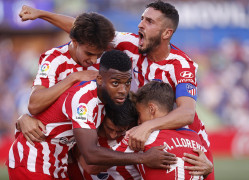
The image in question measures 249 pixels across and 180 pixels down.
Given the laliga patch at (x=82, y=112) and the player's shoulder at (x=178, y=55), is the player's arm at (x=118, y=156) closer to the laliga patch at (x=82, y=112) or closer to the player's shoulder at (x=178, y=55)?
the laliga patch at (x=82, y=112)

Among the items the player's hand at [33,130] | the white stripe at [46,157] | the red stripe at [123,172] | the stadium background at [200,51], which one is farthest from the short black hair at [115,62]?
the stadium background at [200,51]

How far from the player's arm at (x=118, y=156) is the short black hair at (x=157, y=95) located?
56cm

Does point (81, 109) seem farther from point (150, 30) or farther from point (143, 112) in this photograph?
point (150, 30)

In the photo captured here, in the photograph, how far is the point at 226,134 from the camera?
15.9 meters

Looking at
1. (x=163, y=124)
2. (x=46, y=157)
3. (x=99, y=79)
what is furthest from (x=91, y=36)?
(x=46, y=157)

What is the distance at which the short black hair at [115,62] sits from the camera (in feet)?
14.8

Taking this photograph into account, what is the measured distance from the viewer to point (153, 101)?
454 cm

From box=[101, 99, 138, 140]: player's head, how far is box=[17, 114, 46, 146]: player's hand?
694 mm

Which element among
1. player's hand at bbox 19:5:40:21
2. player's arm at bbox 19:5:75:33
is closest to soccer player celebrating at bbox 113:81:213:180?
player's arm at bbox 19:5:75:33

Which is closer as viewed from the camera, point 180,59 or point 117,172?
point 117,172

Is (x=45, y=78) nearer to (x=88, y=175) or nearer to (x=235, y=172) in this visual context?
(x=88, y=175)

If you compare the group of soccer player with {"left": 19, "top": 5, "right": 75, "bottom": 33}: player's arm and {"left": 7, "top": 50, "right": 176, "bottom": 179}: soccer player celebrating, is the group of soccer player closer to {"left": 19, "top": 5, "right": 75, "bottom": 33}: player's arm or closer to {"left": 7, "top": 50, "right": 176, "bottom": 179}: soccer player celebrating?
{"left": 7, "top": 50, "right": 176, "bottom": 179}: soccer player celebrating

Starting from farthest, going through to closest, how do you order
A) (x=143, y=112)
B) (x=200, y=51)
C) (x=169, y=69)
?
1. (x=200, y=51)
2. (x=169, y=69)
3. (x=143, y=112)

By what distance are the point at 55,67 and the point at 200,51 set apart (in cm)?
1496
